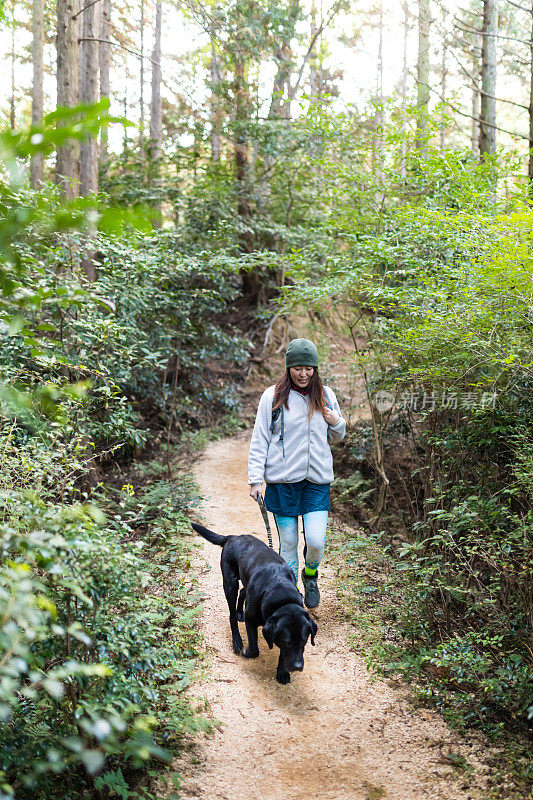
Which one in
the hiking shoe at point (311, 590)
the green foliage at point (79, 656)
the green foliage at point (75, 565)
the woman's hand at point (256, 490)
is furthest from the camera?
the hiking shoe at point (311, 590)

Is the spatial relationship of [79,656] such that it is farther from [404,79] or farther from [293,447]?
[404,79]

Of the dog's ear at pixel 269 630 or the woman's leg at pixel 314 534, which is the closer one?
the dog's ear at pixel 269 630

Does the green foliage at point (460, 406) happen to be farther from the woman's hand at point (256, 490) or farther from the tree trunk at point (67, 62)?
the tree trunk at point (67, 62)

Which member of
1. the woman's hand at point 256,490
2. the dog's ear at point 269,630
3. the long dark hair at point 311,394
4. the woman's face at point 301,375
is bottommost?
the dog's ear at point 269,630

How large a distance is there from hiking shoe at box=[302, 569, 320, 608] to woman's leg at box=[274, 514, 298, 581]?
0.19 m

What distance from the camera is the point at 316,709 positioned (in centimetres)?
375

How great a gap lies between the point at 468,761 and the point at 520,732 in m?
0.36

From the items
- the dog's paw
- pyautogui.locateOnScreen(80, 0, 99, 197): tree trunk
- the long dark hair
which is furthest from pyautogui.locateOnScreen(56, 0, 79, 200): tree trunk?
the dog's paw

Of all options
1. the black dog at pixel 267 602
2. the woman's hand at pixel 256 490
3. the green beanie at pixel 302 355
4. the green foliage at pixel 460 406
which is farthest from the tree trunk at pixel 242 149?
the black dog at pixel 267 602

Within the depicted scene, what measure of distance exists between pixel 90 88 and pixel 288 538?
9.38 metres

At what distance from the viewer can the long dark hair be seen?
460 centimetres

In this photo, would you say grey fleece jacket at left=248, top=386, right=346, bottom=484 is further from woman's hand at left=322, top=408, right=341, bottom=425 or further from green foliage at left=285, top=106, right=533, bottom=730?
green foliage at left=285, top=106, right=533, bottom=730

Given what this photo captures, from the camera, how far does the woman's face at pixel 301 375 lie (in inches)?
179

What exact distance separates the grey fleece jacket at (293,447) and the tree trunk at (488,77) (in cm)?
670
